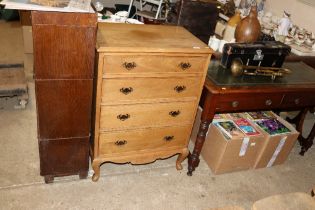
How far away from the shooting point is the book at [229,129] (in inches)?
94.1

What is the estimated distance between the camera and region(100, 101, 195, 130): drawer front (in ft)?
6.45

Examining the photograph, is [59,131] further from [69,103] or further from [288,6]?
[288,6]

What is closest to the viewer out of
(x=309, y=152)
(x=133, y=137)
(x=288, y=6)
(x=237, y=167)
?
(x=133, y=137)

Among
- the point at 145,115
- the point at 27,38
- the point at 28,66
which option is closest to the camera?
the point at 145,115

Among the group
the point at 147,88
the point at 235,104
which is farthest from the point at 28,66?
the point at 235,104

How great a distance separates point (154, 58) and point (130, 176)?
1.01 m

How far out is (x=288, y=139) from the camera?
2574 millimetres

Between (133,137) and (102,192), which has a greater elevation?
(133,137)

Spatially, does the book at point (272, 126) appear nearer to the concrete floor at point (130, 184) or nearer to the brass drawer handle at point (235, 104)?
the concrete floor at point (130, 184)

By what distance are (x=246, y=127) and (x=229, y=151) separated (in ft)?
0.94

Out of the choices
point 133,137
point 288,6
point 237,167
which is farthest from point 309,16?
point 133,137

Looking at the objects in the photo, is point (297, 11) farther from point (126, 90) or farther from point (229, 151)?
point (126, 90)

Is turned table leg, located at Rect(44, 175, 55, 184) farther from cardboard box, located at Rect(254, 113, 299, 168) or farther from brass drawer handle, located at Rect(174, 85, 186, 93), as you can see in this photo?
cardboard box, located at Rect(254, 113, 299, 168)

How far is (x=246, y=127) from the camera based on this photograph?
2521 millimetres
